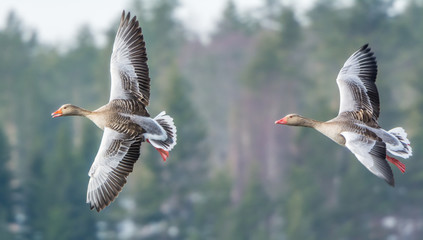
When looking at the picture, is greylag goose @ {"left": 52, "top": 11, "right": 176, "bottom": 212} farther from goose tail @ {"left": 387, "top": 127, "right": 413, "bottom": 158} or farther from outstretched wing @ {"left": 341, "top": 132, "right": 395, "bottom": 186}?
goose tail @ {"left": 387, "top": 127, "right": 413, "bottom": 158}

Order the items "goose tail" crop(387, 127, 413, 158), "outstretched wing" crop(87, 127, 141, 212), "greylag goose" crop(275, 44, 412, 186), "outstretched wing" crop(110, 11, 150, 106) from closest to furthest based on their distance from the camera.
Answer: "greylag goose" crop(275, 44, 412, 186), "outstretched wing" crop(87, 127, 141, 212), "goose tail" crop(387, 127, 413, 158), "outstretched wing" crop(110, 11, 150, 106)

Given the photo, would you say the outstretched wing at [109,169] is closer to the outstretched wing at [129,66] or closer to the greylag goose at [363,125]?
the outstretched wing at [129,66]

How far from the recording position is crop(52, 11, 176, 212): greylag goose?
717 inches

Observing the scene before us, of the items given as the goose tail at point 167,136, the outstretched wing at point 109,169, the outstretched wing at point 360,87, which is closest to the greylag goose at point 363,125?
the outstretched wing at point 360,87

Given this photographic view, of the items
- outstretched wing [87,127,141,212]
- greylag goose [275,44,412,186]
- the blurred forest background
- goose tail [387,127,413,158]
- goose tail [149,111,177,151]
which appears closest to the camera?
greylag goose [275,44,412,186]

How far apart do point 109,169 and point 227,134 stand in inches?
3267

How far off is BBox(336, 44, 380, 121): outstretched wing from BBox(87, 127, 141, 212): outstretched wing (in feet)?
15.1

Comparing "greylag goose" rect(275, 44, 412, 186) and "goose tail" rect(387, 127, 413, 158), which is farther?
"goose tail" rect(387, 127, 413, 158)

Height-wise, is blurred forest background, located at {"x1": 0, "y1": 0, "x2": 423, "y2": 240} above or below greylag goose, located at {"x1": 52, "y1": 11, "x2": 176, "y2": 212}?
above

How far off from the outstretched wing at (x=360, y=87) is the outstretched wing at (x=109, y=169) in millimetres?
4605

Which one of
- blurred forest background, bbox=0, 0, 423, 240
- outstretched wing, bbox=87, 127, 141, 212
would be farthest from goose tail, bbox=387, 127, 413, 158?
blurred forest background, bbox=0, 0, 423, 240

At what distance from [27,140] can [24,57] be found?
15.9 metres

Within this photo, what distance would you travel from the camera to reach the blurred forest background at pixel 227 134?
223 ft

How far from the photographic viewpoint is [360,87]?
20.3m
